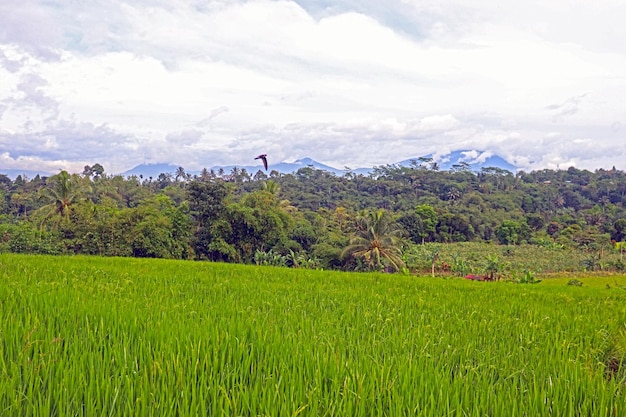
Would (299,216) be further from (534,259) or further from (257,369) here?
(257,369)

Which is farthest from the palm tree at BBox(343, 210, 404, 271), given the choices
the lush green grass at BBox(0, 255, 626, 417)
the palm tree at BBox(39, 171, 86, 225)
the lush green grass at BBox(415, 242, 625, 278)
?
the lush green grass at BBox(0, 255, 626, 417)

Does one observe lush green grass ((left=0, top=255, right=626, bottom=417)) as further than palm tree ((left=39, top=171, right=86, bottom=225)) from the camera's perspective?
No

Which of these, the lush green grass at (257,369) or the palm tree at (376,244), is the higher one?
the lush green grass at (257,369)

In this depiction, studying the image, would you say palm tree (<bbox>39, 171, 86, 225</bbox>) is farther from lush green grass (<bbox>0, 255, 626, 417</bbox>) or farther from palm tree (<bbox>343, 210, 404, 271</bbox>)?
lush green grass (<bbox>0, 255, 626, 417</bbox>)

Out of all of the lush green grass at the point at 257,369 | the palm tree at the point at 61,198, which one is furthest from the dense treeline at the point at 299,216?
the lush green grass at the point at 257,369

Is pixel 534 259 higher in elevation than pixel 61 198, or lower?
lower

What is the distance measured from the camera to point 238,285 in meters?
7.41

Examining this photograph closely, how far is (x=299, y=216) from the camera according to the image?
4575 cm

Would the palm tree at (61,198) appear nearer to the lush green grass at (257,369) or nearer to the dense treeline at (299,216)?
the dense treeline at (299,216)

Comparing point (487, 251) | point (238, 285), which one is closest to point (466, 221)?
point (487, 251)

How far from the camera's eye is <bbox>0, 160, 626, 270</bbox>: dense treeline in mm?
31500

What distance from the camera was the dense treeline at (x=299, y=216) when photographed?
3150 centimetres

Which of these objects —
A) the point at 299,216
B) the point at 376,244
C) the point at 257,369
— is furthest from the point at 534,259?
the point at 257,369

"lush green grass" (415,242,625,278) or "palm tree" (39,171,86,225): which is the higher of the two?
"palm tree" (39,171,86,225)
